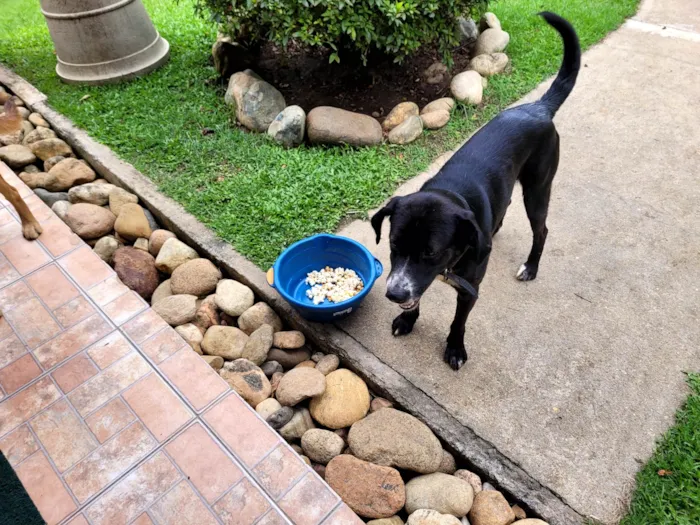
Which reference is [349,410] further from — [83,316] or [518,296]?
[83,316]

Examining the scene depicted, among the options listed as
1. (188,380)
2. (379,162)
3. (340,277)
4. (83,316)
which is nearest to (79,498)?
(188,380)

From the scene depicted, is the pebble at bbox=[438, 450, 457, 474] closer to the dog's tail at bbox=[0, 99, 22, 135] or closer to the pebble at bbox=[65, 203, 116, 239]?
the pebble at bbox=[65, 203, 116, 239]

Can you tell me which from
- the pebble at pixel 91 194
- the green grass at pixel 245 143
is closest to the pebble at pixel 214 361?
the green grass at pixel 245 143

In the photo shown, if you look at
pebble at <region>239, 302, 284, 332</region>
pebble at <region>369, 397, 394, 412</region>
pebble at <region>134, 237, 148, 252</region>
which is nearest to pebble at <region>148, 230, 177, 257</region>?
pebble at <region>134, 237, 148, 252</region>

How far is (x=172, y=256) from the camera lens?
3.62 metres

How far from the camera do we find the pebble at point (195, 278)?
3.44 m

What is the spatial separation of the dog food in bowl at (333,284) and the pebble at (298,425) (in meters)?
0.76

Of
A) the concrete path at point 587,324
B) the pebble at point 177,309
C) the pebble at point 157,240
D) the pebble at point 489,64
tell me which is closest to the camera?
the concrete path at point 587,324

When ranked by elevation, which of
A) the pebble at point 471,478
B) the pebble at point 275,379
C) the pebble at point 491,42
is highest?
the pebble at point 491,42

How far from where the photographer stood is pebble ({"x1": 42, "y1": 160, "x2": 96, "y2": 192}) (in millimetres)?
4340

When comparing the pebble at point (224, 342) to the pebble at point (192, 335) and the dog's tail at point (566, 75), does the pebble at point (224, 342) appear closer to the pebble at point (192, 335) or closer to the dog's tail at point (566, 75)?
the pebble at point (192, 335)

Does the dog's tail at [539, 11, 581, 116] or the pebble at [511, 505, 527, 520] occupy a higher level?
the dog's tail at [539, 11, 581, 116]

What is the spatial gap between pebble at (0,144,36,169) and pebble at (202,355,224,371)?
309 cm

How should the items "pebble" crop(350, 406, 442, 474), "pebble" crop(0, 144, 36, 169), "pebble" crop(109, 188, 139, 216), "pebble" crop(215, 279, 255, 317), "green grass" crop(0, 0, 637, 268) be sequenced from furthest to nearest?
1. "pebble" crop(0, 144, 36, 169)
2. "pebble" crop(109, 188, 139, 216)
3. "green grass" crop(0, 0, 637, 268)
4. "pebble" crop(215, 279, 255, 317)
5. "pebble" crop(350, 406, 442, 474)
